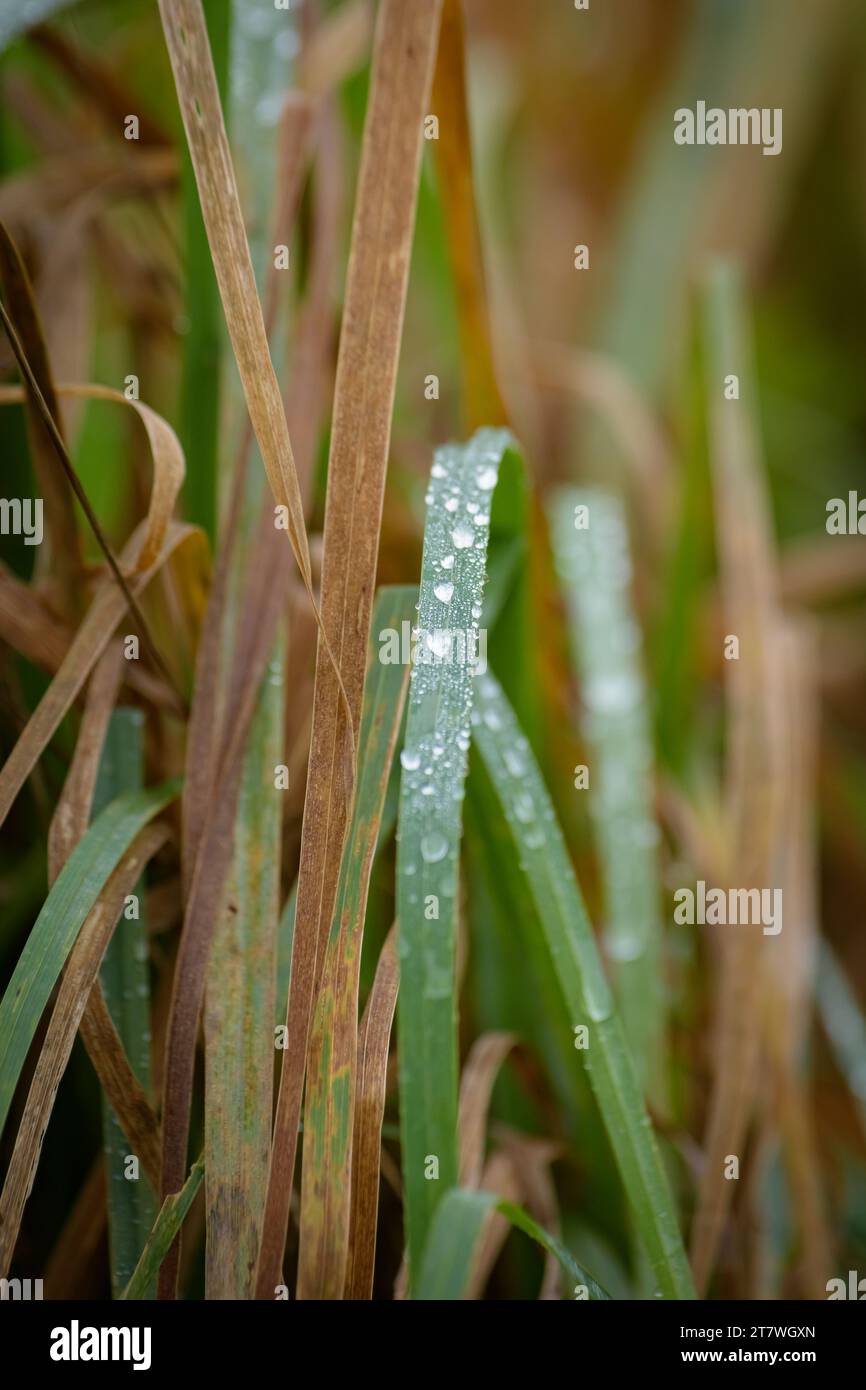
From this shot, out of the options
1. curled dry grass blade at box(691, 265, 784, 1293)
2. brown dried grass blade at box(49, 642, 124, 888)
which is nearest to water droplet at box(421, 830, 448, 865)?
Result: brown dried grass blade at box(49, 642, 124, 888)

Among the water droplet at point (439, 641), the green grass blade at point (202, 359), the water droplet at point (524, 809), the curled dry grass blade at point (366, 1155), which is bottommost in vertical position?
the curled dry grass blade at point (366, 1155)

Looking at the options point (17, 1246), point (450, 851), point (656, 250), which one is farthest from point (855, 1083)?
point (656, 250)

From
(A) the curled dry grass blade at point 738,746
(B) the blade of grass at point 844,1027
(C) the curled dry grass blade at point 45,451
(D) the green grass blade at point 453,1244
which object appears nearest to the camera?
(D) the green grass blade at point 453,1244

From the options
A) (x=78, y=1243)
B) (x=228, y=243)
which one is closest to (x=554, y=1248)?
(x=78, y=1243)

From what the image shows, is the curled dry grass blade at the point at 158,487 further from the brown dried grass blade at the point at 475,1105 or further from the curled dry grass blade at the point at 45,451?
the brown dried grass blade at the point at 475,1105

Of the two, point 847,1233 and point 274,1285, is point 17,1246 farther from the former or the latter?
point 847,1233

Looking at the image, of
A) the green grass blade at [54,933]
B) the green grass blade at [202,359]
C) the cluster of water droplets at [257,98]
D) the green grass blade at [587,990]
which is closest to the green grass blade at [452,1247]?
the green grass blade at [587,990]

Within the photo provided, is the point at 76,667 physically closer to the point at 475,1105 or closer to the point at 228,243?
the point at 228,243
